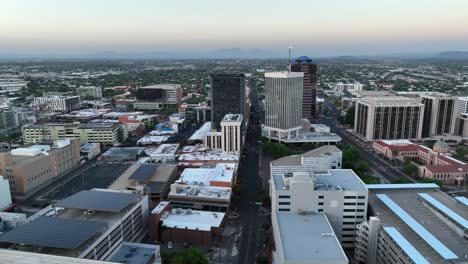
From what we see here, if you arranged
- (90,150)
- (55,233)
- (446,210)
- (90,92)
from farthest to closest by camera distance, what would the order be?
(90,92), (90,150), (446,210), (55,233)

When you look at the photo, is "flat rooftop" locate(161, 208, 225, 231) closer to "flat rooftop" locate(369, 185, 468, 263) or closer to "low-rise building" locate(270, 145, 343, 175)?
"low-rise building" locate(270, 145, 343, 175)

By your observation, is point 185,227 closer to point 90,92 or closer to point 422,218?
point 422,218

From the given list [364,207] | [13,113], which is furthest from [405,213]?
[13,113]

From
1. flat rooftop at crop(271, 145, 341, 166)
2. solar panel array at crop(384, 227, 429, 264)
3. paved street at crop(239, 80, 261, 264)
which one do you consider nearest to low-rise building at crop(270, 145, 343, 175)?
flat rooftop at crop(271, 145, 341, 166)

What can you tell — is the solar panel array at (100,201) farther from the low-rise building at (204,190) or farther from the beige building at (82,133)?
the beige building at (82,133)

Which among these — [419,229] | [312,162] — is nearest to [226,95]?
[312,162]

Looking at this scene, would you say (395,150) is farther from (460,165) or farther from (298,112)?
(298,112)

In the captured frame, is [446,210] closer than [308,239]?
No
